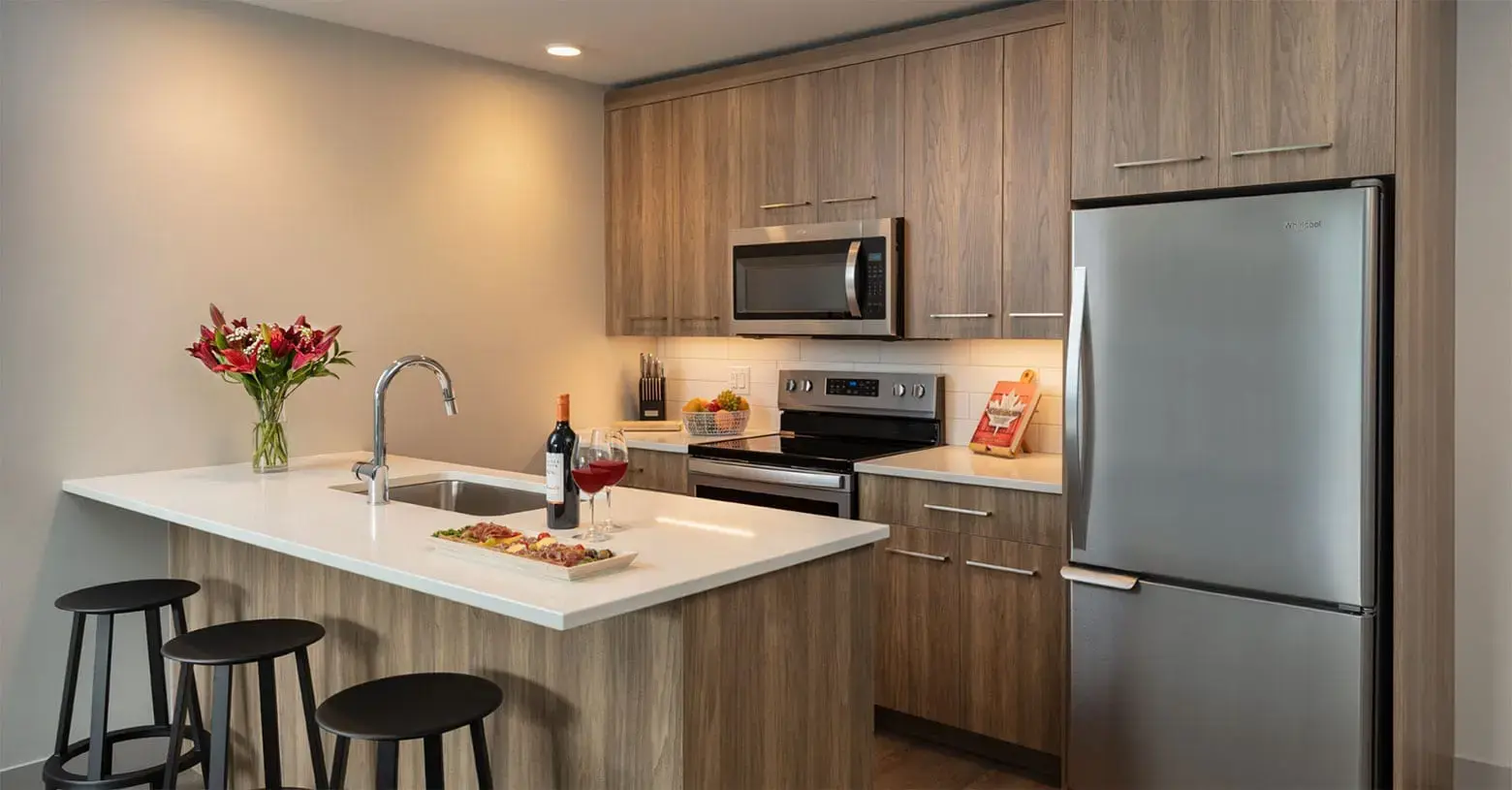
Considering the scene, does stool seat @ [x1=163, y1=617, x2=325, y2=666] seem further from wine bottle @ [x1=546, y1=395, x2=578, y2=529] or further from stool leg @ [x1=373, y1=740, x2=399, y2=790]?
wine bottle @ [x1=546, y1=395, x2=578, y2=529]

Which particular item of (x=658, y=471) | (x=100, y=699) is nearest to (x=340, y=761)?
(x=100, y=699)

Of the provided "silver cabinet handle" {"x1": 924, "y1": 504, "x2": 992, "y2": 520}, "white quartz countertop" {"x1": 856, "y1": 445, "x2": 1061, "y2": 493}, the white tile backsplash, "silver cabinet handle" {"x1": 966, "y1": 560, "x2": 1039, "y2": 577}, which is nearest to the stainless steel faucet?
"white quartz countertop" {"x1": 856, "y1": 445, "x2": 1061, "y2": 493}

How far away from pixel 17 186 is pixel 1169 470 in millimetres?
3210

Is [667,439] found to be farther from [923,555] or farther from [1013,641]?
[1013,641]

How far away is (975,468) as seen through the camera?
329 cm

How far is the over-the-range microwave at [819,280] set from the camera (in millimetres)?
3662

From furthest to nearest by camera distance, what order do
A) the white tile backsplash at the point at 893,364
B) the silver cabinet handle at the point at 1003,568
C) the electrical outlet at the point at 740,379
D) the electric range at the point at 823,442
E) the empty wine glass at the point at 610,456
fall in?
the electrical outlet at the point at 740,379
the white tile backsplash at the point at 893,364
the electric range at the point at 823,442
the silver cabinet handle at the point at 1003,568
the empty wine glass at the point at 610,456

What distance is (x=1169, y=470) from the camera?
8.71ft

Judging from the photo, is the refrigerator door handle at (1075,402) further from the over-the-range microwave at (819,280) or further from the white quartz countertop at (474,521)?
the over-the-range microwave at (819,280)

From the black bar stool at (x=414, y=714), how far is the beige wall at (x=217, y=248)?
1571mm

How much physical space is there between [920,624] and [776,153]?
Result: 6.01ft

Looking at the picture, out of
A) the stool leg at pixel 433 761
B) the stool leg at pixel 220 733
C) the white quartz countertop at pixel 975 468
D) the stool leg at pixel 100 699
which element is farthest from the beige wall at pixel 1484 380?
the stool leg at pixel 100 699

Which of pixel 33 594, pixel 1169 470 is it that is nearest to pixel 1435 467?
pixel 1169 470

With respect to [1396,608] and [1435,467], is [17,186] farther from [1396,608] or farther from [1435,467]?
[1435,467]
